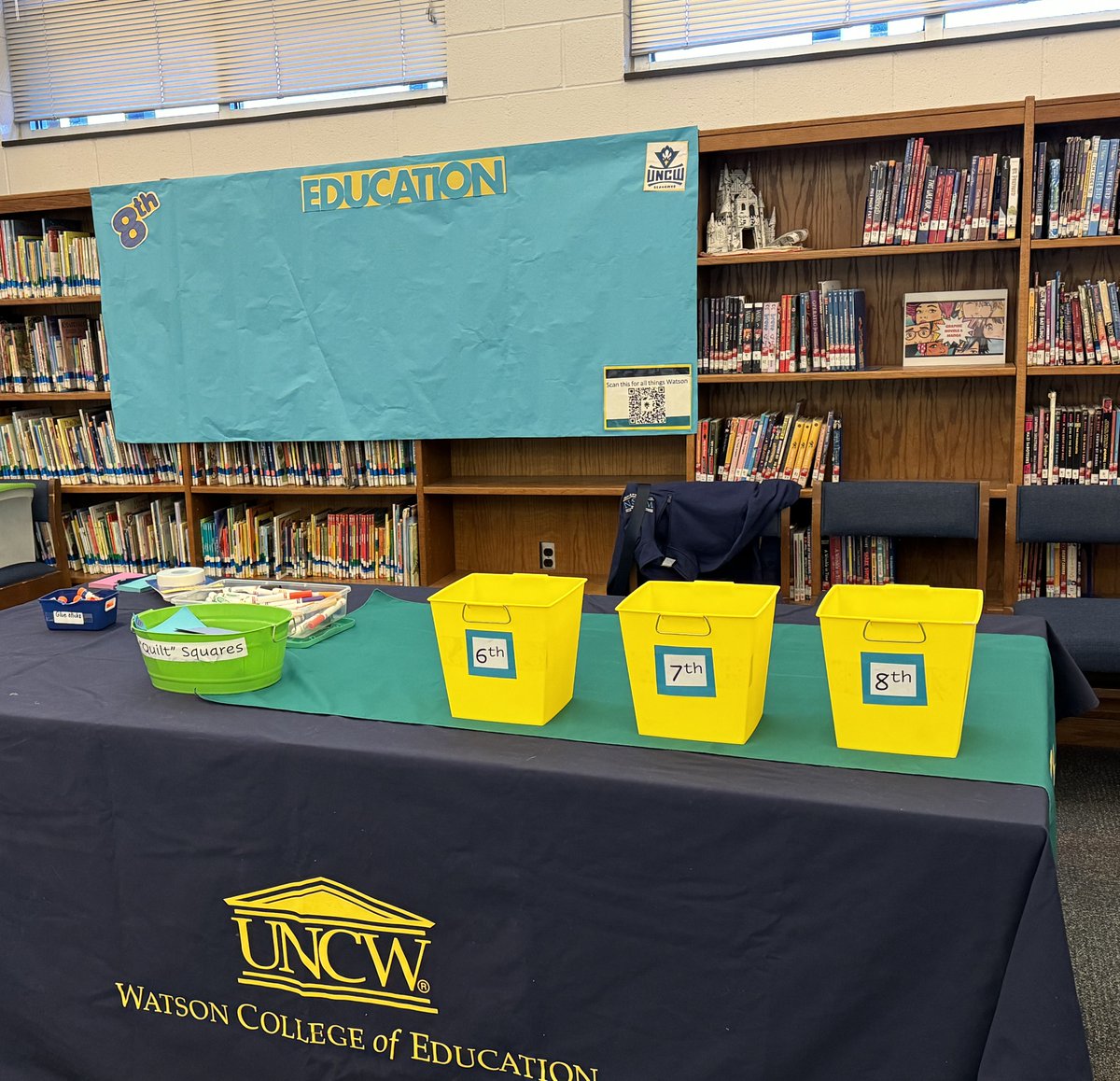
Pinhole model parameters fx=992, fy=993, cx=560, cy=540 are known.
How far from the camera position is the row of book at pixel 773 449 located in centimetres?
338

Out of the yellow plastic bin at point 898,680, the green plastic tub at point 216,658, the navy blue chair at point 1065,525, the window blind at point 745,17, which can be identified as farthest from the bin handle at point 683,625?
the window blind at point 745,17

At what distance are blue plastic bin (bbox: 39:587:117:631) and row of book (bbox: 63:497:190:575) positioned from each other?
6.85 feet

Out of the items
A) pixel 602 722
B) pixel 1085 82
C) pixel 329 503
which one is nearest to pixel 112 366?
pixel 329 503

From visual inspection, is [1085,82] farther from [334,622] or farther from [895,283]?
[334,622]

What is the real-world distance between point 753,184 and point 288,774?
9.22 ft

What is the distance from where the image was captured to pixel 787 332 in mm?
3336

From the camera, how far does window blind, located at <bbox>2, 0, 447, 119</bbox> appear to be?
3814 mm

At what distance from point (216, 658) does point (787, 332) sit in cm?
236

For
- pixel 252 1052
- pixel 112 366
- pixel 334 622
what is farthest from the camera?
pixel 112 366

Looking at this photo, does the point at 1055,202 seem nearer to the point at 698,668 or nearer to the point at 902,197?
the point at 902,197

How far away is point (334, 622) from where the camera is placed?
6.51 feet

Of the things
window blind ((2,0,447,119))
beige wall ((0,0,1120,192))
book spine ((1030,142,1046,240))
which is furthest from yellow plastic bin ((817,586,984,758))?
window blind ((2,0,447,119))

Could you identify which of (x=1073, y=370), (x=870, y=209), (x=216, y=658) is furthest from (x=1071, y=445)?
(x=216, y=658)

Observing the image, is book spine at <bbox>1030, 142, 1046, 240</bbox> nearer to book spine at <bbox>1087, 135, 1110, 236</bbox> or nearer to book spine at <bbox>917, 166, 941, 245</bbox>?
book spine at <bbox>1087, 135, 1110, 236</bbox>
